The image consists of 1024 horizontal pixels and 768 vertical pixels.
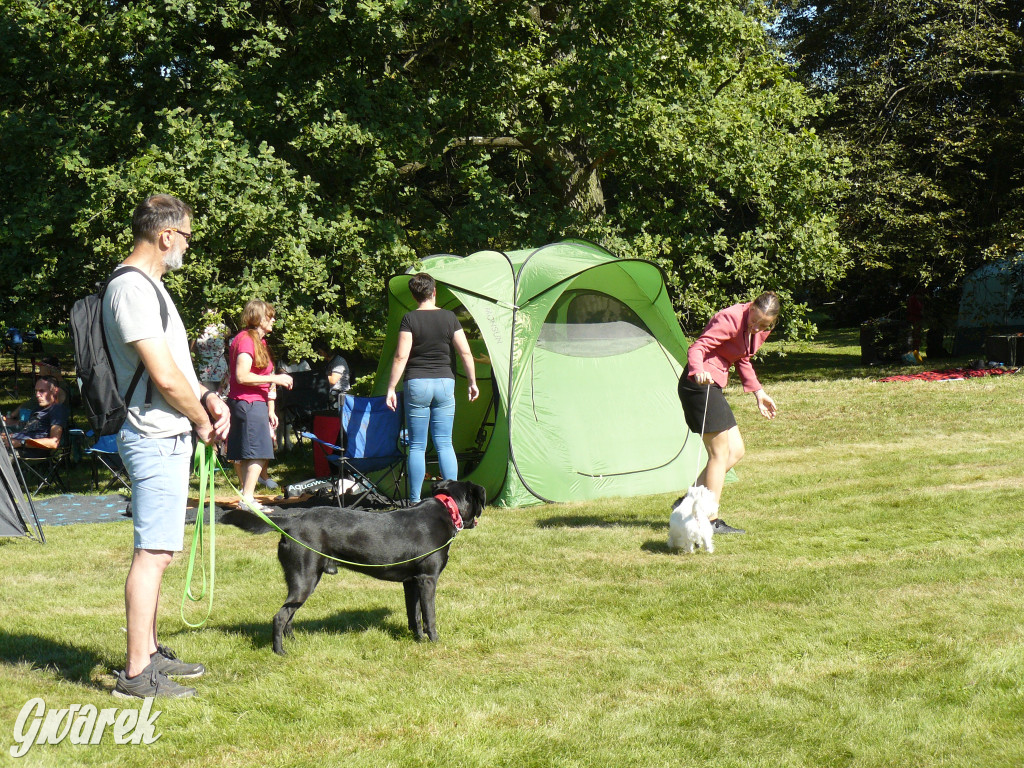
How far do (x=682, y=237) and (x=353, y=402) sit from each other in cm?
539

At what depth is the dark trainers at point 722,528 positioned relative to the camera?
645cm

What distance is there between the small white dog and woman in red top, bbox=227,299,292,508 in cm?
309

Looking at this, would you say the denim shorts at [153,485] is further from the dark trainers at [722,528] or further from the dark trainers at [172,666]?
the dark trainers at [722,528]

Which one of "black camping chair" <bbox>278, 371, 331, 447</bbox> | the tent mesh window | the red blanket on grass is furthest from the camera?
the red blanket on grass

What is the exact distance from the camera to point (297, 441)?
1164cm

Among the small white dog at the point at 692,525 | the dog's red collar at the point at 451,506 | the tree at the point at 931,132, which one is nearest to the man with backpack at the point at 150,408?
the dog's red collar at the point at 451,506

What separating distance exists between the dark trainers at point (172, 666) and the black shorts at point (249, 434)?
3565 mm

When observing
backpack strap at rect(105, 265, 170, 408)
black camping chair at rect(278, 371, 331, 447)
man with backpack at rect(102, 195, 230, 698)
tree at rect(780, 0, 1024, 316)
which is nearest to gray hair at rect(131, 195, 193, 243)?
man with backpack at rect(102, 195, 230, 698)

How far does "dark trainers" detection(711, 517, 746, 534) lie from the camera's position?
254 inches

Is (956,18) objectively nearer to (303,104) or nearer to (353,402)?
(303,104)

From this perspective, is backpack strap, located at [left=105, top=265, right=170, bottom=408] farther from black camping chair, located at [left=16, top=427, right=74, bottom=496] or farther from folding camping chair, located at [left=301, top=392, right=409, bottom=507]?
black camping chair, located at [left=16, top=427, right=74, bottom=496]

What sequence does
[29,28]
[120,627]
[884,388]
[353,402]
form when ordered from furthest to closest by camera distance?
[884,388] < [29,28] < [353,402] < [120,627]

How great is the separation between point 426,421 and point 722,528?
228cm

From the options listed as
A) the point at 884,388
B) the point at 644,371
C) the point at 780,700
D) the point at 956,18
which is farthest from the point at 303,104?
the point at 956,18
